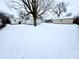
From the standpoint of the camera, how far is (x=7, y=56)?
5668mm

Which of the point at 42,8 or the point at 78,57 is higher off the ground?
the point at 42,8

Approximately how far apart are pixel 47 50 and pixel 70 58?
1.45 meters

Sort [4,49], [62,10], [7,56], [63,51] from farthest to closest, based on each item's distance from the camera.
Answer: [62,10]
[4,49]
[63,51]
[7,56]

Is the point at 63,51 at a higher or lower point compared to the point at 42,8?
lower

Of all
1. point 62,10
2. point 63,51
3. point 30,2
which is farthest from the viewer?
point 62,10

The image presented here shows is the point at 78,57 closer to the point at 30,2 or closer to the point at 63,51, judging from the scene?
the point at 63,51

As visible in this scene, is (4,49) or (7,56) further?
(4,49)

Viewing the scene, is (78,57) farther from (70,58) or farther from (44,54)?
(44,54)

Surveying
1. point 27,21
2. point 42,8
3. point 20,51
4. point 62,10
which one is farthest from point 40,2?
point 62,10

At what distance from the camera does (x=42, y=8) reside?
22484mm

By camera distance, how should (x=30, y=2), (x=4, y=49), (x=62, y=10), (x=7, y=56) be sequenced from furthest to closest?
(x=62, y=10) → (x=30, y=2) → (x=4, y=49) → (x=7, y=56)

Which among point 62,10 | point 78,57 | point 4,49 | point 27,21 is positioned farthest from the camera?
point 62,10

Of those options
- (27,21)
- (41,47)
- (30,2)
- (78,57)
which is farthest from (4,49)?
(27,21)

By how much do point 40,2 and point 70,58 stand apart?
1829 centimetres
